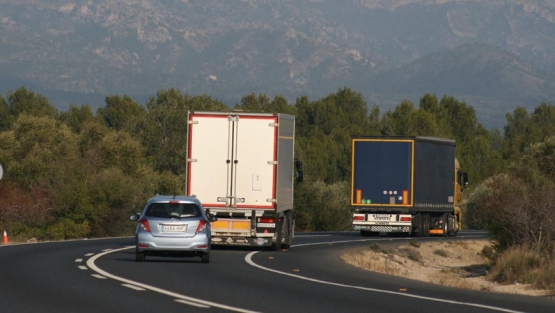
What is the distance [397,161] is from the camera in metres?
47.4

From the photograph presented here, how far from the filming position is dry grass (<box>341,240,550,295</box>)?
25.2 meters

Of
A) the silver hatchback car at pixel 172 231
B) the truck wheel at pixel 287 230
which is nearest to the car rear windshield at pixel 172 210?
the silver hatchback car at pixel 172 231

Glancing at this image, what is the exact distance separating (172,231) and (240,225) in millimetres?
6590

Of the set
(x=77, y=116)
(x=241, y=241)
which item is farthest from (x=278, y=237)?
(x=77, y=116)

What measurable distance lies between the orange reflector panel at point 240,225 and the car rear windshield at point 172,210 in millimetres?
5739

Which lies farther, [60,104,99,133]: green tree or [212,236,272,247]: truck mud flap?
[60,104,99,133]: green tree

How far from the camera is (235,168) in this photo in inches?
1315

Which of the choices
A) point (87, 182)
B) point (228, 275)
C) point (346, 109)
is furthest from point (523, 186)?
point (346, 109)

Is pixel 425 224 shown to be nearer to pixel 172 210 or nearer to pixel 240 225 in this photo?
pixel 240 225

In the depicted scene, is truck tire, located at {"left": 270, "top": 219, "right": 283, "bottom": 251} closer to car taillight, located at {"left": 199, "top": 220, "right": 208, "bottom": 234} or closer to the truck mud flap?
the truck mud flap

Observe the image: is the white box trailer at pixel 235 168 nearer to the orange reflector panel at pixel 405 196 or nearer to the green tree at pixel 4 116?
the orange reflector panel at pixel 405 196

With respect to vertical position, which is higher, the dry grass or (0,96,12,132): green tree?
(0,96,12,132): green tree

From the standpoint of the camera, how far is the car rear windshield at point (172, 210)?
27.4m

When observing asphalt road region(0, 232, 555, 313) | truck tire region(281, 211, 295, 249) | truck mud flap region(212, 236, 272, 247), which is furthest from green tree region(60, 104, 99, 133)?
asphalt road region(0, 232, 555, 313)
